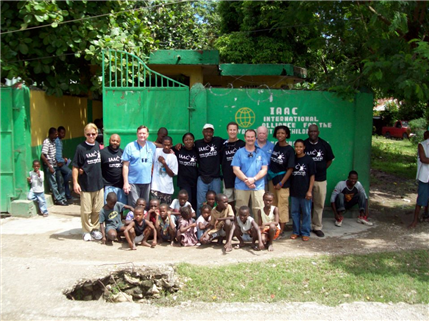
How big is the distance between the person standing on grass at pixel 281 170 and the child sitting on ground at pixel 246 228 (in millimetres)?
711

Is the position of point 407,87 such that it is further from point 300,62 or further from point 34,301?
point 300,62

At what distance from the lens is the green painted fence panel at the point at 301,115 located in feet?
23.8

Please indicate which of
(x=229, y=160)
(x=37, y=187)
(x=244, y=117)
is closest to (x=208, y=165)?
(x=229, y=160)

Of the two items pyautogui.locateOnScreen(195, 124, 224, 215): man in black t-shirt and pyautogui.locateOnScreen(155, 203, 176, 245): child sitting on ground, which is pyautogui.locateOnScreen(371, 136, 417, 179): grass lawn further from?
pyautogui.locateOnScreen(155, 203, 176, 245): child sitting on ground

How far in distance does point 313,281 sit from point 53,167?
5697mm

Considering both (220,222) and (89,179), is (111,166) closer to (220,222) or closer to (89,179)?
(89,179)

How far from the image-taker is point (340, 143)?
7.41 metres

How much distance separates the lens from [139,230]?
6.06 metres

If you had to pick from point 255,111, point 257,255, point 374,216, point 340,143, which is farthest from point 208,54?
point 257,255

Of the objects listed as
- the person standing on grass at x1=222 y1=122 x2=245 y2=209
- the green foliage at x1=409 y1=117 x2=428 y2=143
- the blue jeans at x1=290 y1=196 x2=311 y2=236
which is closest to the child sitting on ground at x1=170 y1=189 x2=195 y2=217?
the person standing on grass at x1=222 y1=122 x2=245 y2=209

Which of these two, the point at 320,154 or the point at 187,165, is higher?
the point at 320,154

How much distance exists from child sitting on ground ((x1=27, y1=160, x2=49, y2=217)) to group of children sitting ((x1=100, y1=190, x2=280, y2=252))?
216 cm

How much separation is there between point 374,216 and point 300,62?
814cm

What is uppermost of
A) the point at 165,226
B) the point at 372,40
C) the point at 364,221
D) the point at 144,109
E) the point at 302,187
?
the point at 372,40
